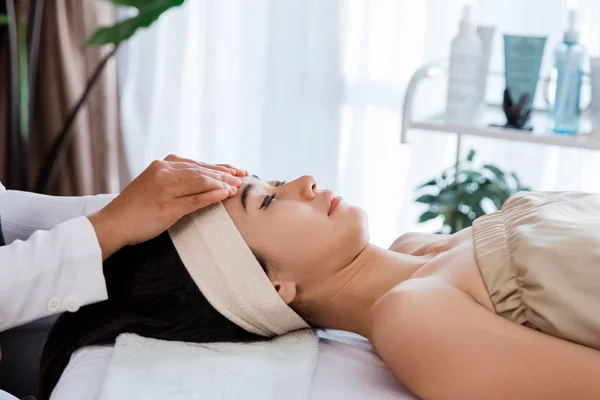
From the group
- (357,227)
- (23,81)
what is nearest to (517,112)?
(357,227)

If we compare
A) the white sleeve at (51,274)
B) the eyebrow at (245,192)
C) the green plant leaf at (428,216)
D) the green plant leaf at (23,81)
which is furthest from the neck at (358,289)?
the green plant leaf at (23,81)

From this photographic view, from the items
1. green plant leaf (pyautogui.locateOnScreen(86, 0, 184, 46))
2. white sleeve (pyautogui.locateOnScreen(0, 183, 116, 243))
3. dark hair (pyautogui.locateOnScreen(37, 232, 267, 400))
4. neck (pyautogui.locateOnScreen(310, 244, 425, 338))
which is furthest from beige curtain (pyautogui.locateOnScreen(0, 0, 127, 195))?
neck (pyautogui.locateOnScreen(310, 244, 425, 338))

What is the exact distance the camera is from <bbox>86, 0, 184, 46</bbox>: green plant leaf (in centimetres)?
255

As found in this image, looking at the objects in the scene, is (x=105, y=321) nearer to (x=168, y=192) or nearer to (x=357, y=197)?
(x=168, y=192)

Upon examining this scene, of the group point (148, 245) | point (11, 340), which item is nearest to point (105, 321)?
point (148, 245)

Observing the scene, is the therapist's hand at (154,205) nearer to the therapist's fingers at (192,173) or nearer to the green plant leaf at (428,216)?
the therapist's fingers at (192,173)

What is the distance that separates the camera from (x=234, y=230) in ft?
4.93

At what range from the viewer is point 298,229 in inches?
60.2

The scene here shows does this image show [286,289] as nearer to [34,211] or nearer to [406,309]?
[406,309]

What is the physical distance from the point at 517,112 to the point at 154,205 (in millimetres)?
1224

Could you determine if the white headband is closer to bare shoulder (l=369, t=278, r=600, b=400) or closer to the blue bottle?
bare shoulder (l=369, t=278, r=600, b=400)

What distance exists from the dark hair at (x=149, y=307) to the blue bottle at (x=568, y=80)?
1.11m

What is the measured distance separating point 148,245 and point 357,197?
5.48 feet

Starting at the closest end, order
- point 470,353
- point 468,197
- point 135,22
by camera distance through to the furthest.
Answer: point 470,353 → point 468,197 → point 135,22
